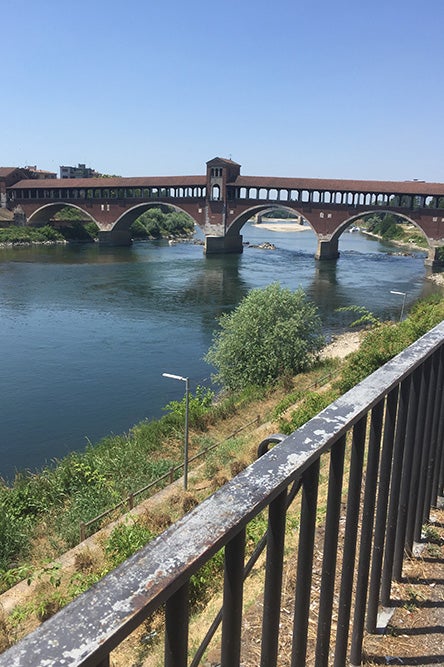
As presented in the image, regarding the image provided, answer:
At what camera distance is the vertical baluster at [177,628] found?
0.97 m

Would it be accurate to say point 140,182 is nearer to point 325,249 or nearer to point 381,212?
point 325,249

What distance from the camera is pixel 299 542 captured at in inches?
57.9

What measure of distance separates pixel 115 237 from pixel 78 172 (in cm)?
8413

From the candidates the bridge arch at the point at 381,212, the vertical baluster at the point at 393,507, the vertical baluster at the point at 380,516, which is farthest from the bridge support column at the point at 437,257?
the vertical baluster at the point at 380,516

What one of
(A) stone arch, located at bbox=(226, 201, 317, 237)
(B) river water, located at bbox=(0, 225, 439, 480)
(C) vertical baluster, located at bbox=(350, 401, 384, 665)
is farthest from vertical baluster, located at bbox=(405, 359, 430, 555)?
(A) stone arch, located at bbox=(226, 201, 317, 237)

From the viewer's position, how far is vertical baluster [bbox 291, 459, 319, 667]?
1406mm

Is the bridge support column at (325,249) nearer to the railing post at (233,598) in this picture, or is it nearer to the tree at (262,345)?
the tree at (262,345)

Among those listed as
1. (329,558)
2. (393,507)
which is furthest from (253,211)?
(329,558)

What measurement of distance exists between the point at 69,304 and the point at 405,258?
42.2 meters

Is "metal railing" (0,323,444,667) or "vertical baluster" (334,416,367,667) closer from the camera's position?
"metal railing" (0,323,444,667)

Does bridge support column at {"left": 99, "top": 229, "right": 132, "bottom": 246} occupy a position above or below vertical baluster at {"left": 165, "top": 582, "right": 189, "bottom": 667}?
below

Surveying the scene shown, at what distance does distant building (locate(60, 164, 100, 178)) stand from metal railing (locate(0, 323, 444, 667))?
144813 mm

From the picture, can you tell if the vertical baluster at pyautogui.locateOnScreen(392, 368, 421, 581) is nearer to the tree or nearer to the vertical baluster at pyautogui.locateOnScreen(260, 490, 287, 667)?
the vertical baluster at pyautogui.locateOnScreen(260, 490, 287, 667)

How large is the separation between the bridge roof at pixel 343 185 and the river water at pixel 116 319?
7.23 meters
